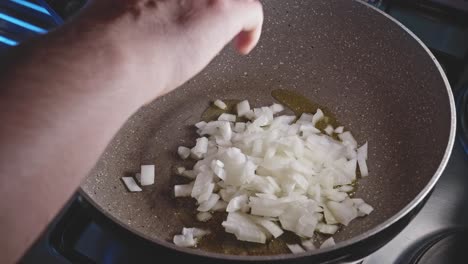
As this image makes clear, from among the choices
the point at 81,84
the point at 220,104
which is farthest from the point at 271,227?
the point at 81,84

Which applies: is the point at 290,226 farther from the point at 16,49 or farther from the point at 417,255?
the point at 16,49

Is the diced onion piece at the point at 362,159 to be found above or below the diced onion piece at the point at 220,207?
above

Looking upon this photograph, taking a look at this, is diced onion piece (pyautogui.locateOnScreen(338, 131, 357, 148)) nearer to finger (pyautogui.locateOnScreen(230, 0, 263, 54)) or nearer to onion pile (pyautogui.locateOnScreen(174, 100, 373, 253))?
onion pile (pyautogui.locateOnScreen(174, 100, 373, 253))

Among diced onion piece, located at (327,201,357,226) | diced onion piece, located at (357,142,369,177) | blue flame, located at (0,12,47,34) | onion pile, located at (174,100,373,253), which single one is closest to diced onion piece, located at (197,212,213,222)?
onion pile, located at (174,100,373,253)

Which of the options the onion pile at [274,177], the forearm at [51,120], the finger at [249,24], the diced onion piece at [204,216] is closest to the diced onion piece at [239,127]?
the onion pile at [274,177]

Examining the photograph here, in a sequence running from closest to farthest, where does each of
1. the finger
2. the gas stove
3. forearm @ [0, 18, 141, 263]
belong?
forearm @ [0, 18, 141, 263], the finger, the gas stove

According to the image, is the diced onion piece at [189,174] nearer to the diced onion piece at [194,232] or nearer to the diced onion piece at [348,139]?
the diced onion piece at [194,232]
